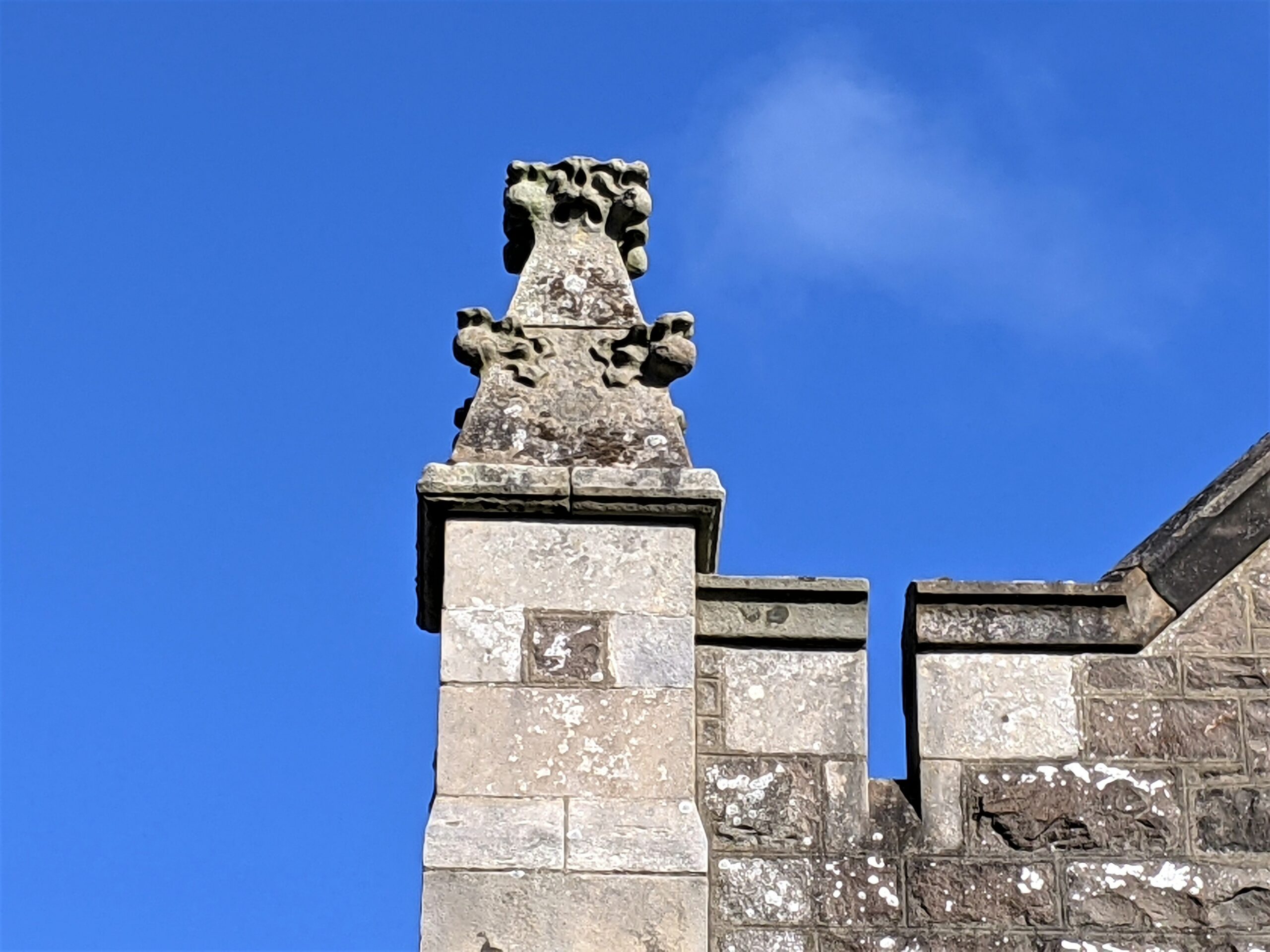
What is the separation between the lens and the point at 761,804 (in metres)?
6.47

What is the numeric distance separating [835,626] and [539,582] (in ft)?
2.58

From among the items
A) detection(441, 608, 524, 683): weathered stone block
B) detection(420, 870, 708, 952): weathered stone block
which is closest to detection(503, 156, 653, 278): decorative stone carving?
detection(441, 608, 524, 683): weathered stone block

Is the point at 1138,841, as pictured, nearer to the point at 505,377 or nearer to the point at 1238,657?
the point at 1238,657

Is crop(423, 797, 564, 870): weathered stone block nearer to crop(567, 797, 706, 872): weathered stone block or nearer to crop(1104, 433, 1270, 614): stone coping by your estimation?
crop(567, 797, 706, 872): weathered stone block

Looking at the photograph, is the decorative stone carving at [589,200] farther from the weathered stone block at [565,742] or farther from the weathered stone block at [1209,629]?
the weathered stone block at [1209,629]

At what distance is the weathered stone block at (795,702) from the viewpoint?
6.56 meters

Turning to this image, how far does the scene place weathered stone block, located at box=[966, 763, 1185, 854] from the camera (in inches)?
254

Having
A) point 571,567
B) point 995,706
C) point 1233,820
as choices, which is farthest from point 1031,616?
point 571,567

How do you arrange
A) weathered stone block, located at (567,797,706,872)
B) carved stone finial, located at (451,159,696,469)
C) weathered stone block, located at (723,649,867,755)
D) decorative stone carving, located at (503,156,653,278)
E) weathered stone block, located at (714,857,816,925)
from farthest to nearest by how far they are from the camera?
1. decorative stone carving, located at (503,156,653,278)
2. carved stone finial, located at (451,159,696,469)
3. weathered stone block, located at (723,649,867,755)
4. weathered stone block, located at (714,857,816,925)
5. weathered stone block, located at (567,797,706,872)

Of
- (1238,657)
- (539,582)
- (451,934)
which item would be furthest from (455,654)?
(1238,657)

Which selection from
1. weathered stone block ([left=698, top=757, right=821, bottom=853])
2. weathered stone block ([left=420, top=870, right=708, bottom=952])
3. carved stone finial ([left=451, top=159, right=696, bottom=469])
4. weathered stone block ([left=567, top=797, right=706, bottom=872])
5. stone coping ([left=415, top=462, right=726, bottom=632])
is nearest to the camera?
weathered stone block ([left=420, top=870, right=708, bottom=952])

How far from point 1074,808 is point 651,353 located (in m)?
1.67

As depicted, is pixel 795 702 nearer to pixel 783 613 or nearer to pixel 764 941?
pixel 783 613

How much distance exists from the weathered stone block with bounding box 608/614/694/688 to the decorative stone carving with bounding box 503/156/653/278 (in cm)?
122
